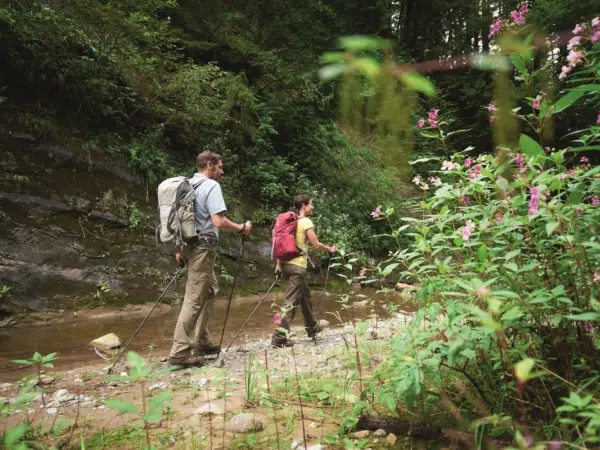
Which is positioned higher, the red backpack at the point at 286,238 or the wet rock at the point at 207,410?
the red backpack at the point at 286,238

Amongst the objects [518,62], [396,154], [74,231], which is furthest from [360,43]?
[74,231]

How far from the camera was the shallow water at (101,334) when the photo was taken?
5219 millimetres

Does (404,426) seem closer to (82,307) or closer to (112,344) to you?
(112,344)

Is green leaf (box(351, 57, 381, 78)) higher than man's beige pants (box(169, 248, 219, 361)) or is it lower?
higher

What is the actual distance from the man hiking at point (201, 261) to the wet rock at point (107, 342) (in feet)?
5.00

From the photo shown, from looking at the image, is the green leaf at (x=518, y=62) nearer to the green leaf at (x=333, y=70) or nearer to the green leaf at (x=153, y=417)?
the green leaf at (x=333, y=70)

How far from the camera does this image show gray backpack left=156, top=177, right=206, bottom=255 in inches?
176

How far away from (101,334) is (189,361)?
2.74m

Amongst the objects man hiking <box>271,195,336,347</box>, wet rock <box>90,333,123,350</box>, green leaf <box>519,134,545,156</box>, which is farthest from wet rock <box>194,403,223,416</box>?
wet rock <box>90,333,123,350</box>

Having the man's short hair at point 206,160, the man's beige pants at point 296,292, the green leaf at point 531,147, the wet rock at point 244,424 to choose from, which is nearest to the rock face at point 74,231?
the man's beige pants at point 296,292

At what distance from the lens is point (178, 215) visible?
4.48 metres

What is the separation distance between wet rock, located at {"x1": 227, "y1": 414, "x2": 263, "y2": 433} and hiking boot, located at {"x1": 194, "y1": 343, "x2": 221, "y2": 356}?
7.52ft

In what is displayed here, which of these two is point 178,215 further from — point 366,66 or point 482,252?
point 366,66

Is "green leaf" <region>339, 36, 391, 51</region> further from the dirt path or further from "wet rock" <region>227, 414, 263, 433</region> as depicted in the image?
"wet rock" <region>227, 414, 263, 433</region>
